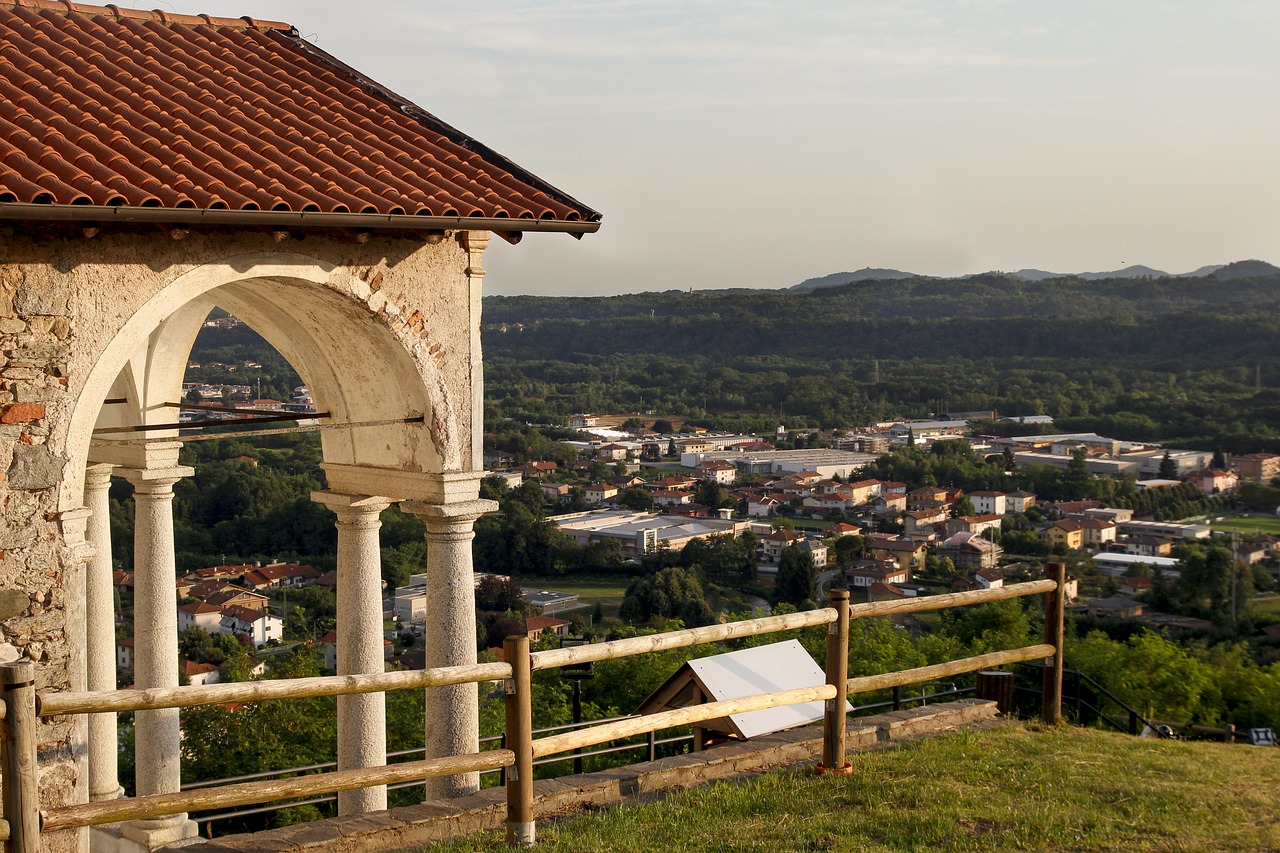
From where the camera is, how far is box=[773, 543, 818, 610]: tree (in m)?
A: 55.1

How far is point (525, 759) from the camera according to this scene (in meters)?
5.57

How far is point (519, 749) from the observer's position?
5574mm

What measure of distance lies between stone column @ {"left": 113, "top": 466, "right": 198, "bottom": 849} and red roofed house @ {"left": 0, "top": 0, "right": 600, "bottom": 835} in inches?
0.8

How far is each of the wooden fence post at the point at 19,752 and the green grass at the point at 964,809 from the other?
1.71 meters

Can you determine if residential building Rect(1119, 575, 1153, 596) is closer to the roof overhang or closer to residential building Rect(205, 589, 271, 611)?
residential building Rect(205, 589, 271, 611)

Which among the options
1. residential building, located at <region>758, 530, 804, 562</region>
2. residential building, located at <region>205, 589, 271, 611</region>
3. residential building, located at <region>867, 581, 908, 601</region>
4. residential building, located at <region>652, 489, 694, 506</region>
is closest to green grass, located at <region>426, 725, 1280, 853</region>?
residential building, located at <region>205, 589, 271, 611</region>

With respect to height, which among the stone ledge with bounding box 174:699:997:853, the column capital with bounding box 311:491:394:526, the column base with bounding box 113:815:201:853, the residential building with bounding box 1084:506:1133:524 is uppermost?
the column capital with bounding box 311:491:394:526

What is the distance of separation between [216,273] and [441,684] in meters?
2.77

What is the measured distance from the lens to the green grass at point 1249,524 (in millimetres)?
75438

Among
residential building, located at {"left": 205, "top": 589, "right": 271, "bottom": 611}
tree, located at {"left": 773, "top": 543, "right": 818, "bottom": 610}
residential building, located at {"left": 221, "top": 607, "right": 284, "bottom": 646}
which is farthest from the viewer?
tree, located at {"left": 773, "top": 543, "right": 818, "bottom": 610}

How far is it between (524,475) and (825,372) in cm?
6626

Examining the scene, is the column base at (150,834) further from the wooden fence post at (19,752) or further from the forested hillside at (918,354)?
the forested hillside at (918,354)

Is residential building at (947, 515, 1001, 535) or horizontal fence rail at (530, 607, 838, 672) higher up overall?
horizontal fence rail at (530, 607, 838, 672)

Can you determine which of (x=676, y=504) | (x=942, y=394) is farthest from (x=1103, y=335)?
(x=676, y=504)
